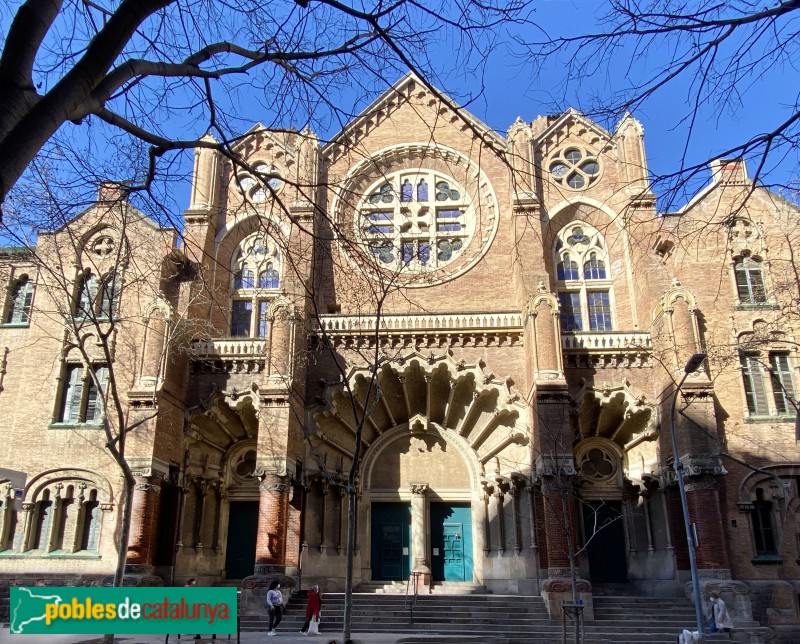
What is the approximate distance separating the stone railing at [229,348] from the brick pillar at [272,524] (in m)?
4.71

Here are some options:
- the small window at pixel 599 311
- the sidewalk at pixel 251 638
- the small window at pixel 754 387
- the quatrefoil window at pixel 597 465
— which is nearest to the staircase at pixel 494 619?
the sidewalk at pixel 251 638

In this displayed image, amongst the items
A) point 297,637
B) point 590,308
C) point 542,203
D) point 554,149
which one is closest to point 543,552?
point 297,637

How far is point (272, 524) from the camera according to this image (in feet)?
69.2

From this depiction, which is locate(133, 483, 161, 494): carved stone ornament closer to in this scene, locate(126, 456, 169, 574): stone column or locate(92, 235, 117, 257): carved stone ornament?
locate(126, 456, 169, 574): stone column

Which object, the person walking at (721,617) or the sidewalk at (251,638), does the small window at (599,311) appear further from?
the sidewalk at (251,638)

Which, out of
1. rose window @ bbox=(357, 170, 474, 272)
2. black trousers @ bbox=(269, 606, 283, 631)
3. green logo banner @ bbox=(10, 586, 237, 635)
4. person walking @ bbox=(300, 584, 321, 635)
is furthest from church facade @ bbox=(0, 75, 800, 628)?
green logo banner @ bbox=(10, 586, 237, 635)

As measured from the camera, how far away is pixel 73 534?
2236 centimetres

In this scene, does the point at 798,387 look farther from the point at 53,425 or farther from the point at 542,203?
the point at 53,425

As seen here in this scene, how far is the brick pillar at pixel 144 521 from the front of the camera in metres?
20.9

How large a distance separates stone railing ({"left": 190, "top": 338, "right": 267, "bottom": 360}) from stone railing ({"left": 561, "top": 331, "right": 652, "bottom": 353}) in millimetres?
10345

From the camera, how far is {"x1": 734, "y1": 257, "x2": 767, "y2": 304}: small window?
2409 centimetres

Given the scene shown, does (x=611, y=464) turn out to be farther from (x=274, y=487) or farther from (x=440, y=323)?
(x=274, y=487)


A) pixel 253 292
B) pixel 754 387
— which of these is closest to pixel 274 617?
pixel 253 292

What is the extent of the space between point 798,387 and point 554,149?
1281 centimetres
